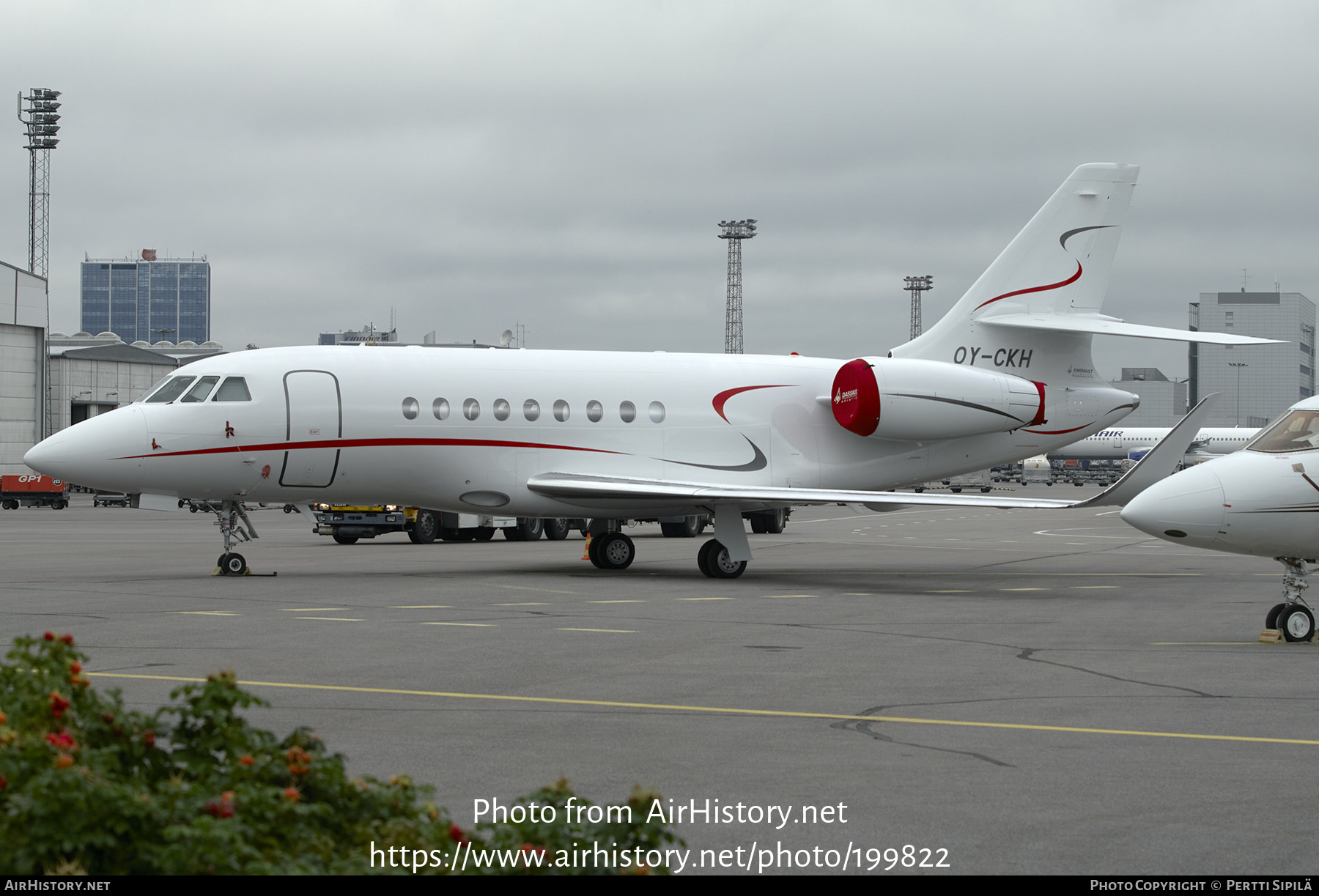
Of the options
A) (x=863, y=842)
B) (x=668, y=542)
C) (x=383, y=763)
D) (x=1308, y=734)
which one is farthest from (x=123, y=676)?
(x=668, y=542)

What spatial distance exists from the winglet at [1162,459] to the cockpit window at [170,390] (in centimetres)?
1358

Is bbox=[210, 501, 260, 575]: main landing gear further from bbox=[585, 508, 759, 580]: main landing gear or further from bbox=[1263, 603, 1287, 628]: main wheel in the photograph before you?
bbox=[1263, 603, 1287, 628]: main wheel

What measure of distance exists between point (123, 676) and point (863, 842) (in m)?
6.81

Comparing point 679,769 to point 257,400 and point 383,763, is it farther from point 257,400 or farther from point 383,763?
point 257,400

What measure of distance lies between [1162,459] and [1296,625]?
3.14 meters

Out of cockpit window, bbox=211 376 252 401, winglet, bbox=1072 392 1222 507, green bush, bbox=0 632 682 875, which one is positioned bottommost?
green bush, bbox=0 632 682 875

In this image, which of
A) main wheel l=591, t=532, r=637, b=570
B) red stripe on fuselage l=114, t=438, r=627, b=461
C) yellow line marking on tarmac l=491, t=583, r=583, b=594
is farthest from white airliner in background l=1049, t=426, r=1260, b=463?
yellow line marking on tarmac l=491, t=583, r=583, b=594

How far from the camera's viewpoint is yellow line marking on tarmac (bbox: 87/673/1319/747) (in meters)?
8.40

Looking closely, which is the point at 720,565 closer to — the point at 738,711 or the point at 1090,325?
the point at 1090,325

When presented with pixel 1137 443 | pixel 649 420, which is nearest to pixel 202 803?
pixel 649 420

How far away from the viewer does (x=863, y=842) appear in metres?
5.76

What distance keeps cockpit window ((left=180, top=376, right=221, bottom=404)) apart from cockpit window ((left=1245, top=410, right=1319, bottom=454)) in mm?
15003

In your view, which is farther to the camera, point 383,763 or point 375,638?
point 375,638

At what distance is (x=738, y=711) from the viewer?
363 inches
